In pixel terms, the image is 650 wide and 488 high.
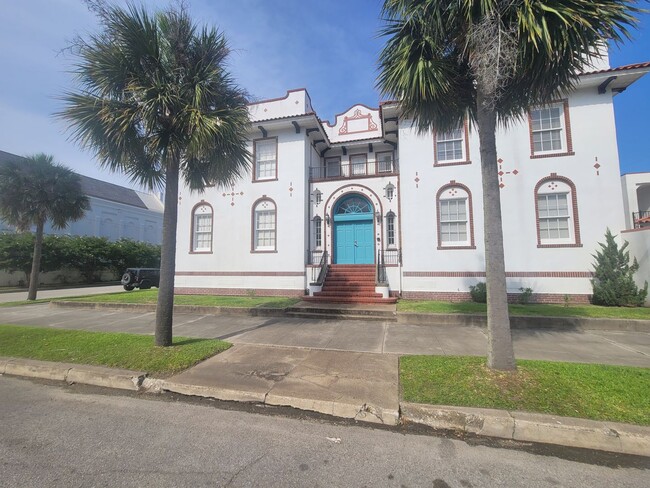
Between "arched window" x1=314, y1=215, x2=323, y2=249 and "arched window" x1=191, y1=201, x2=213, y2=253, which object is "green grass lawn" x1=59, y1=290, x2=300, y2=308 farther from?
"arched window" x1=191, y1=201, x2=213, y2=253

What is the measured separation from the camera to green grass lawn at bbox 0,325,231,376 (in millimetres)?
5406

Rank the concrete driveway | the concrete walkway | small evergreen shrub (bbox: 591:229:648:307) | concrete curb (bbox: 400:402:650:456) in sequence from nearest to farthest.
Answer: concrete curb (bbox: 400:402:650:456), the concrete driveway, small evergreen shrub (bbox: 591:229:648:307), the concrete walkway

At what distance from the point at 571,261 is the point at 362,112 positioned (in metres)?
12.3

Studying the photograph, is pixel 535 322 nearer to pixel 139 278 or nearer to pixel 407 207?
pixel 407 207

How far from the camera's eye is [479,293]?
38.3 ft

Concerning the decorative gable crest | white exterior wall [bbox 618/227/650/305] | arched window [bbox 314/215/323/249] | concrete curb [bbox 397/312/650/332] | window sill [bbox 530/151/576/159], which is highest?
the decorative gable crest

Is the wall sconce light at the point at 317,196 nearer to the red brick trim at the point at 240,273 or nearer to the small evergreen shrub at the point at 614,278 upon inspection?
the red brick trim at the point at 240,273

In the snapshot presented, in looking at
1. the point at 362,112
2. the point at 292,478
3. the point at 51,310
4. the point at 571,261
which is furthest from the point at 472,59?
the point at 51,310

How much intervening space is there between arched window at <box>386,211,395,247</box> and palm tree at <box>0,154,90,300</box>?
15978 mm

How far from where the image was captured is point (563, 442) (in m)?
3.33

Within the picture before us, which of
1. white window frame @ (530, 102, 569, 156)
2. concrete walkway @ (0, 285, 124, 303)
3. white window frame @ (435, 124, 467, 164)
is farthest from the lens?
concrete walkway @ (0, 285, 124, 303)

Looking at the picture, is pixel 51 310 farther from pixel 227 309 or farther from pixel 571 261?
pixel 571 261

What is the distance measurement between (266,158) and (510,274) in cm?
1207

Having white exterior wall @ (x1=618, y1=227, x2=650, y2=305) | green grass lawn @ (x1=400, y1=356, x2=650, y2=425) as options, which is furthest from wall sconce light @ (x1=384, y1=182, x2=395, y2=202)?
green grass lawn @ (x1=400, y1=356, x2=650, y2=425)
